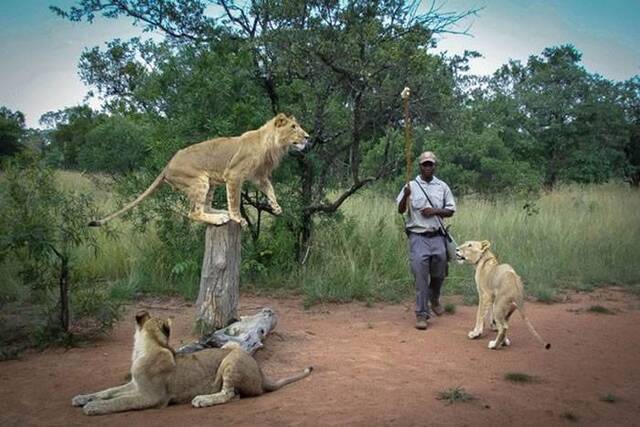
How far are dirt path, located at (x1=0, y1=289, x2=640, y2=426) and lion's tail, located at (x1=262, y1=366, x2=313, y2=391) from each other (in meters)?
0.08

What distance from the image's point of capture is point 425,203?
855 cm

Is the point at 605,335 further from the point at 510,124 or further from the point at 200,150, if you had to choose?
the point at 510,124

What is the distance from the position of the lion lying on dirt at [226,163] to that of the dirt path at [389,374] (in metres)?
1.70

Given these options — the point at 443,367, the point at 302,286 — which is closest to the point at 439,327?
the point at 443,367

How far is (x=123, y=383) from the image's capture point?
6.01 metres

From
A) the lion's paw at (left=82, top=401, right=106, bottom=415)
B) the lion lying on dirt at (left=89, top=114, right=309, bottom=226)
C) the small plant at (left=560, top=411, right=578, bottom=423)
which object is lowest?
the lion's paw at (left=82, top=401, right=106, bottom=415)

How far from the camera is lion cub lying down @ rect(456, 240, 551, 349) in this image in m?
7.30

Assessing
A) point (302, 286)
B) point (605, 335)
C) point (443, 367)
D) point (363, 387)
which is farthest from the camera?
point (302, 286)

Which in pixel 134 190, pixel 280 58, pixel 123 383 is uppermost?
pixel 280 58

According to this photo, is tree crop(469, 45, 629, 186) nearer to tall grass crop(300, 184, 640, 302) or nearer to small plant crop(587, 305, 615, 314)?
tall grass crop(300, 184, 640, 302)

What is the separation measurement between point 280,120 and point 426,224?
2.47 m

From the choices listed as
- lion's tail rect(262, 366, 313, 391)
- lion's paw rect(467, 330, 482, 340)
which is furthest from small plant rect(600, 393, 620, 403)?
lion's tail rect(262, 366, 313, 391)

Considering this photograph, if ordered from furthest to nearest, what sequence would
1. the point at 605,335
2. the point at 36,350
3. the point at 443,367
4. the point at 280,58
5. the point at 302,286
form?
the point at 302,286 → the point at 280,58 → the point at 605,335 → the point at 36,350 → the point at 443,367

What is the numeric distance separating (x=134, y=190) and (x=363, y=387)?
6.18 m
